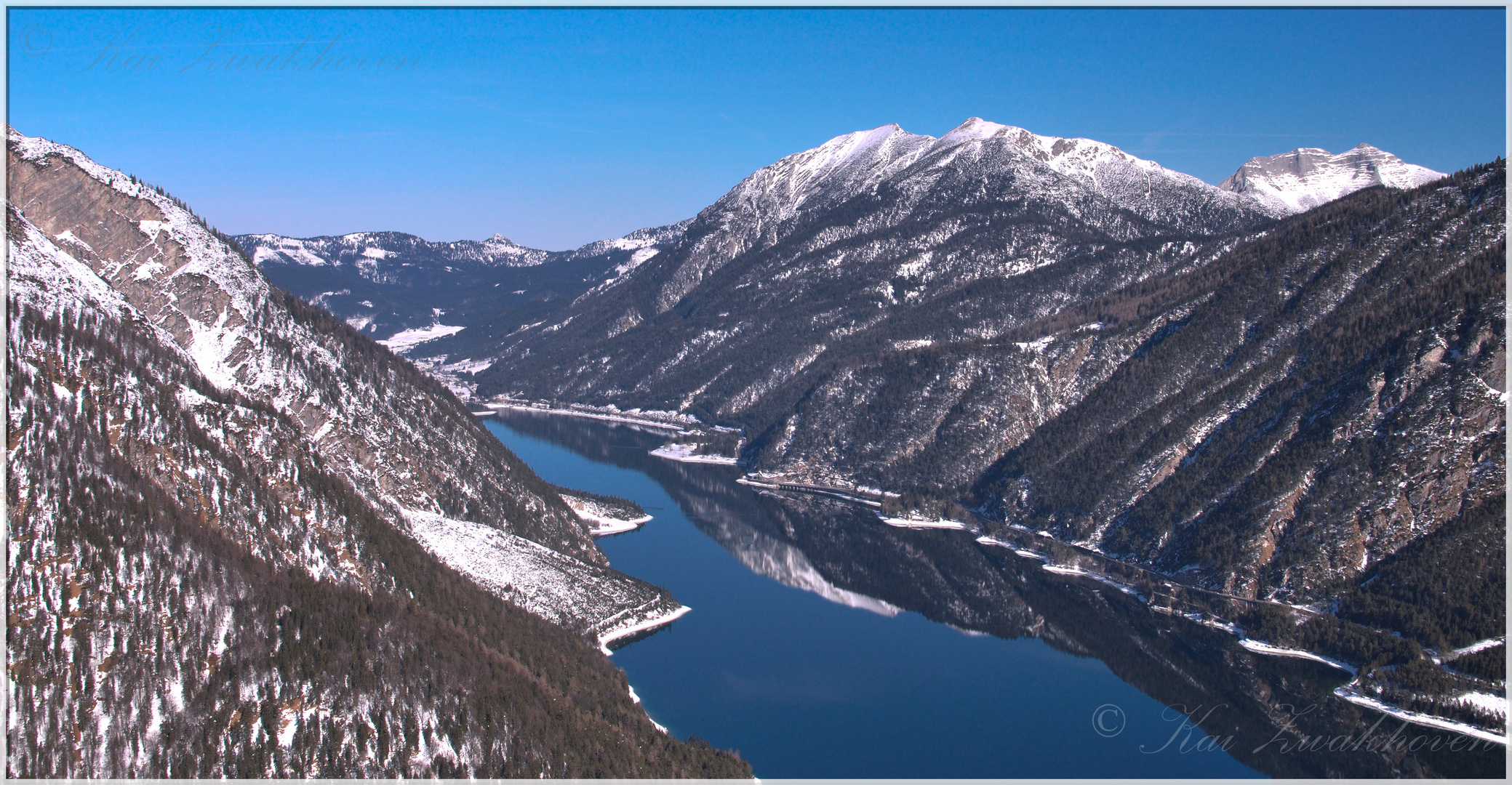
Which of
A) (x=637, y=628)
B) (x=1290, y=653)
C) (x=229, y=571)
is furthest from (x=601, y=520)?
(x=1290, y=653)

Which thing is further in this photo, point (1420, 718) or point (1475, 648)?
point (1475, 648)

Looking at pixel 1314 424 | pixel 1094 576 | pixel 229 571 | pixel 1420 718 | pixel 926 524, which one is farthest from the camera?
pixel 926 524

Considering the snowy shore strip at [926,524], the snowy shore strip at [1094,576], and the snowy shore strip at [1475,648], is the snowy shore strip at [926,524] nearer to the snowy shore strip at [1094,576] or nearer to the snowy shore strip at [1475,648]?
the snowy shore strip at [1094,576]

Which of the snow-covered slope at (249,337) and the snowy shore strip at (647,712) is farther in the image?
the snow-covered slope at (249,337)

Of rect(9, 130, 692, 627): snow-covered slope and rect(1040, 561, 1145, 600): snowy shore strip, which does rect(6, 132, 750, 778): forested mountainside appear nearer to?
rect(9, 130, 692, 627): snow-covered slope

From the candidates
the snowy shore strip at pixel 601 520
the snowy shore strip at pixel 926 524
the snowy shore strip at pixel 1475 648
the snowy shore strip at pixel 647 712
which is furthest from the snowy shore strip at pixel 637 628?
the snowy shore strip at pixel 1475 648

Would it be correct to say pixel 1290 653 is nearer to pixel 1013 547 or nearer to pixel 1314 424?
pixel 1314 424

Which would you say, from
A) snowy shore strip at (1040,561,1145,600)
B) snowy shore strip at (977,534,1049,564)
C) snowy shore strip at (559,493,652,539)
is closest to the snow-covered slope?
snowy shore strip at (559,493,652,539)

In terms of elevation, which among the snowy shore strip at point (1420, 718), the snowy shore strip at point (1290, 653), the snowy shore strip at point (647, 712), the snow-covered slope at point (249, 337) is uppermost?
the snow-covered slope at point (249, 337)
